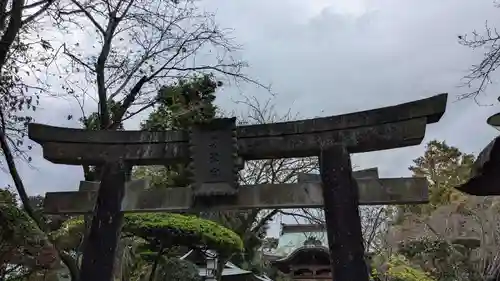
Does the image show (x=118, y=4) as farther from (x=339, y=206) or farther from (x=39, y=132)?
(x=339, y=206)

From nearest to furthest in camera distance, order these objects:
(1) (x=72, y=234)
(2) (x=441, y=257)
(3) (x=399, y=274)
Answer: (1) (x=72, y=234) → (3) (x=399, y=274) → (2) (x=441, y=257)

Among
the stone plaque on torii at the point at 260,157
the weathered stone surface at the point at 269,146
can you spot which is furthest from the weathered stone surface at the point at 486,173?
the weathered stone surface at the point at 269,146

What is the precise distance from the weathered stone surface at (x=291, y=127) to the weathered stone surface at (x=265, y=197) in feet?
2.57

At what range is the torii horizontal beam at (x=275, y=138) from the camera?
6.71m

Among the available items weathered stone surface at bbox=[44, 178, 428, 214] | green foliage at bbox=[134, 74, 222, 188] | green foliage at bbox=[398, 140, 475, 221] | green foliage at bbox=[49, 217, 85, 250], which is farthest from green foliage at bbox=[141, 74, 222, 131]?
green foliage at bbox=[398, 140, 475, 221]

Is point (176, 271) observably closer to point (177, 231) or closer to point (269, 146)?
point (177, 231)

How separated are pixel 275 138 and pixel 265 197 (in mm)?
882

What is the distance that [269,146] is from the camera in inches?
278

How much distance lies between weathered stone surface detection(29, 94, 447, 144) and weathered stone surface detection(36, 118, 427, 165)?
7cm

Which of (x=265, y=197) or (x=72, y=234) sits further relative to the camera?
(x=72, y=234)

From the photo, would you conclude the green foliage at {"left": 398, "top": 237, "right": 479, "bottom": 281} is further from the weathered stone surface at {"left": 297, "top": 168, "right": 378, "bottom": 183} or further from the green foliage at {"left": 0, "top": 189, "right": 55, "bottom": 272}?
the green foliage at {"left": 0, "top": 189, "right": 55, "bottom": 272}

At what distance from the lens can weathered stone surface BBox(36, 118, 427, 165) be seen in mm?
6750

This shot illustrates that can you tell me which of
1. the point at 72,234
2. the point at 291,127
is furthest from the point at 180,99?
the point at 72,234

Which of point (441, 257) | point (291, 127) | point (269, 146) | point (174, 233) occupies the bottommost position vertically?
point (441, 257)
